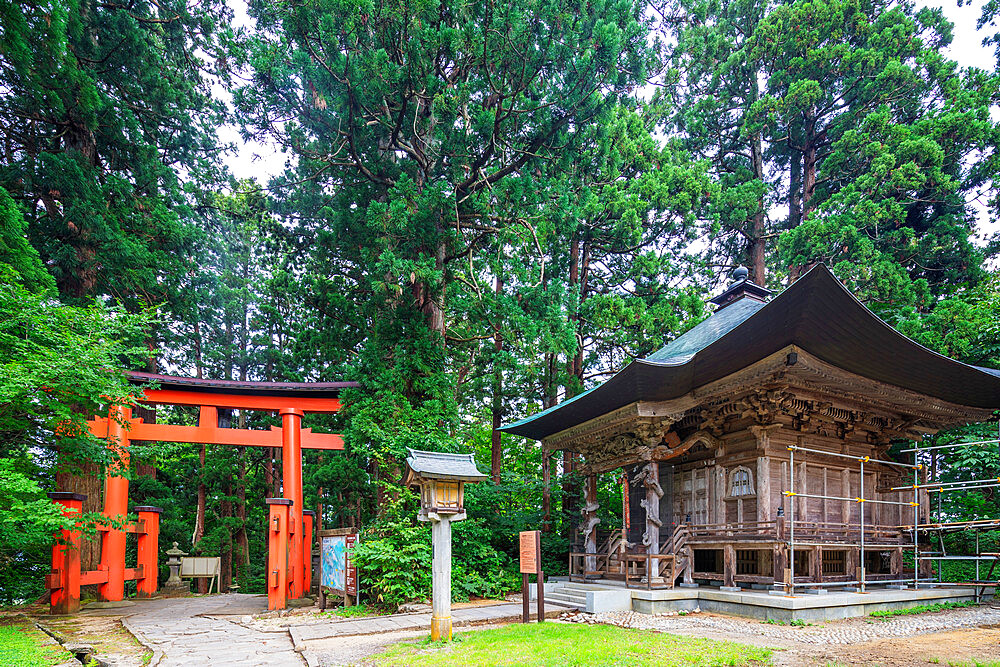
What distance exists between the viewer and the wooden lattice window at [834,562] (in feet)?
37.2

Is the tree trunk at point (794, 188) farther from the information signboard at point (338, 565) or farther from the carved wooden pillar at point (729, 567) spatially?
the information signboard at point (338, 565)

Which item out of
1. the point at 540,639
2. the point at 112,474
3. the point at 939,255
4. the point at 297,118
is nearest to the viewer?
the point at 540,639

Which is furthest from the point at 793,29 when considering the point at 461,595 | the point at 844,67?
the point at 461,595

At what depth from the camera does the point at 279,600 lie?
11539 millimetres

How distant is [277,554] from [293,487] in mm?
1527

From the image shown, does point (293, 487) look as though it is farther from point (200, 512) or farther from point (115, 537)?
point (200, 512)

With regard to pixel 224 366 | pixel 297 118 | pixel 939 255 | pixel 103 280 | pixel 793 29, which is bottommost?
pixel 224 366

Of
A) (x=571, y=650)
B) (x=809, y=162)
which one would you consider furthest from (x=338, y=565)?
(x=809, y=162)

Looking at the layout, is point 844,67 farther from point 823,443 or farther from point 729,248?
point 823,443

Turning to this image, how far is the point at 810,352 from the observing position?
383 inches

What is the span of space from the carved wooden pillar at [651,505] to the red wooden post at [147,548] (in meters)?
11.3

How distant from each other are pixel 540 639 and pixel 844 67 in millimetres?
19700

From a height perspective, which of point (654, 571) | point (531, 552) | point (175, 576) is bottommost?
point (175, 576)

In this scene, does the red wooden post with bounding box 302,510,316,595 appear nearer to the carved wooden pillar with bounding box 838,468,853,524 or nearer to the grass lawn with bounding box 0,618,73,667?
the grass lawn with bounding box 0,618,73,667
